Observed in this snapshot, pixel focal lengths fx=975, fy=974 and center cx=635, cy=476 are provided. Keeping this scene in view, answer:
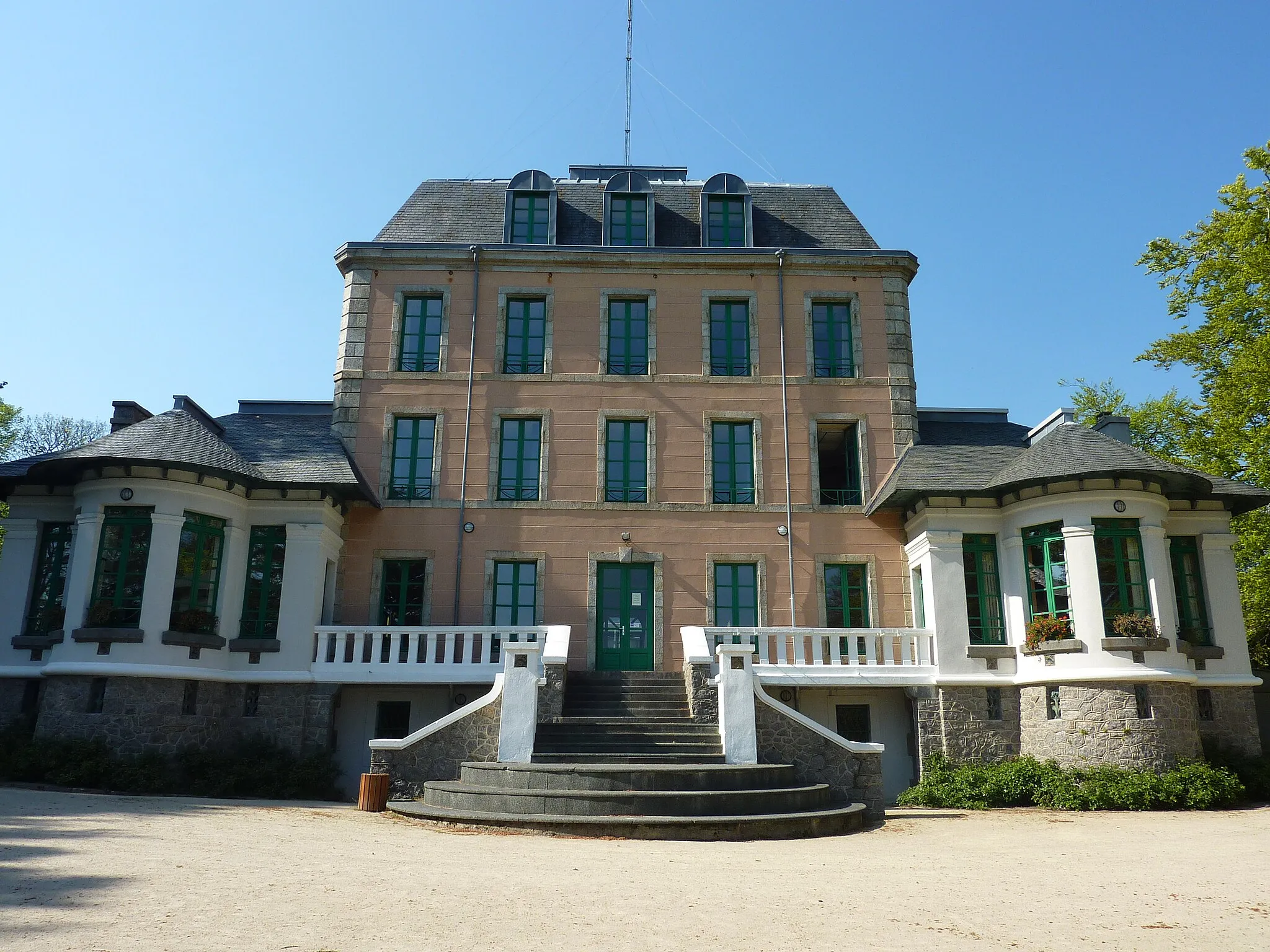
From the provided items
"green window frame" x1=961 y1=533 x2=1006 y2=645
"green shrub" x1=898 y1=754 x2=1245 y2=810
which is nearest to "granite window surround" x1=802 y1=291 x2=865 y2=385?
"green window frame" x1=961 y1=533 x2=1006 y2=645

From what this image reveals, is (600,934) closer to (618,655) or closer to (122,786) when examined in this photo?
(122,786)

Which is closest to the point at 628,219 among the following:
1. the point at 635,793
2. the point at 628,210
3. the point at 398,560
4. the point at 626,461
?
Result: the point at 628,210

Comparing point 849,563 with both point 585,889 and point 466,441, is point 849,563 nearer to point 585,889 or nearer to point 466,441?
point 466,441

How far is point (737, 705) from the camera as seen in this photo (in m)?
13.0

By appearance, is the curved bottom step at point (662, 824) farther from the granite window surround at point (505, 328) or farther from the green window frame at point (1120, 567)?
the granite window surround at point (505, 328)

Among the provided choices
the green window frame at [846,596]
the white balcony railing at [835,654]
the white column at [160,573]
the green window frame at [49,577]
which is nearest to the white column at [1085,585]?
the white balcony railing at [835,654]

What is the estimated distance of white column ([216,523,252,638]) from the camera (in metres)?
16.0

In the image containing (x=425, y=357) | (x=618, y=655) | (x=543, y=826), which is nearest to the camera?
(x=543, y=826)

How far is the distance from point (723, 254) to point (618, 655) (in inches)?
321

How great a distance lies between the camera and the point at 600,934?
613 cm

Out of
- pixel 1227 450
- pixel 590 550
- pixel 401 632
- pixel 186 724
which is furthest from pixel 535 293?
pixel 1227 450

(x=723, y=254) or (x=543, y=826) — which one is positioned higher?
(x=723, y=254)

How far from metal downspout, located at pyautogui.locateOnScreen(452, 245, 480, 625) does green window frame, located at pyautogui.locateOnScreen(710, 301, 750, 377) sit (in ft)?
7.70

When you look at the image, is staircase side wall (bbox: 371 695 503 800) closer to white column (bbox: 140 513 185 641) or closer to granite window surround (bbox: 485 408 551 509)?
white column (bbox: 140 513 185 641)
